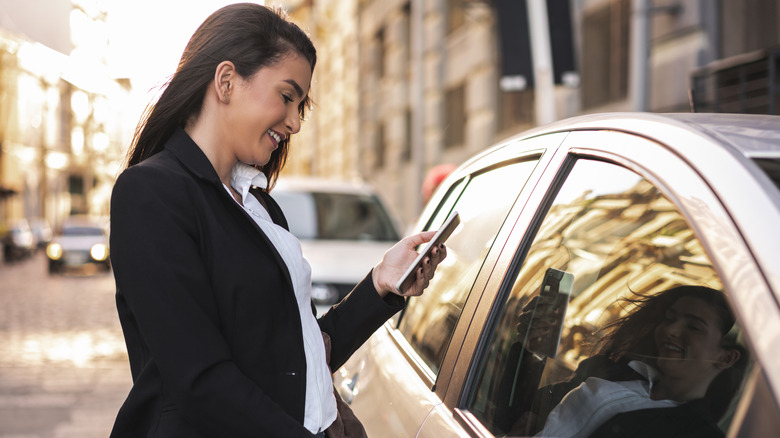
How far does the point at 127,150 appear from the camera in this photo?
1966 mm

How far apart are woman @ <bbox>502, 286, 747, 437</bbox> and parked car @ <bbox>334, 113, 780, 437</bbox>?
0.02 meters

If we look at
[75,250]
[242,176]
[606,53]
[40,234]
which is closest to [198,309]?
[242,176]

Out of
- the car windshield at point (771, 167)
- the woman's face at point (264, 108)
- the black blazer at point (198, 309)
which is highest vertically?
the woman's face at point (264, 108)

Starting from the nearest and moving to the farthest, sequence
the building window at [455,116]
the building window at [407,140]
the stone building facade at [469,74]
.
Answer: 1. the stone building facade at [469,74]
2. the building window at [455,116]
3. the building window at [407,140]

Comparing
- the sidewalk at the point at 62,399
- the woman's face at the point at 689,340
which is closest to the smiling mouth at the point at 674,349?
the woman's face at the point at 689,340

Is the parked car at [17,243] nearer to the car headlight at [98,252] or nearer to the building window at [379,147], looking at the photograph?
the car headlight at [98,252]

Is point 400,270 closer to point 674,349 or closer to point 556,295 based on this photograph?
point 556,295

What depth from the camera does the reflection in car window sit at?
2111mm

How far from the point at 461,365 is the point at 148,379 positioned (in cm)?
66

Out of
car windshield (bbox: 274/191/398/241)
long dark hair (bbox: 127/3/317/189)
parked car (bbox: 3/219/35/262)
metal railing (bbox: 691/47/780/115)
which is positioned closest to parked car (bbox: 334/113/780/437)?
long dark hair (bbox: 127/3/317/189)

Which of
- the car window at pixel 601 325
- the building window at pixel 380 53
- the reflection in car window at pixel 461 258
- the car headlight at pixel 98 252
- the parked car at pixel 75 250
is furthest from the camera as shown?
the building window at pixel 380 53

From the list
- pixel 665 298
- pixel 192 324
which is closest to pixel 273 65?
pixel 192 324

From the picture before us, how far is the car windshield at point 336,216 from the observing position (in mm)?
8484

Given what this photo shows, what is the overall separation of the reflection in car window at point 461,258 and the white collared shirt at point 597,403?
1.28 feet
